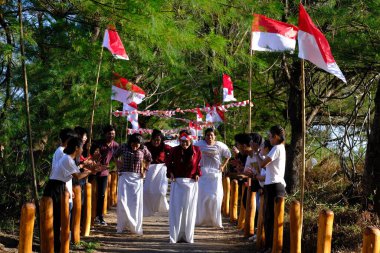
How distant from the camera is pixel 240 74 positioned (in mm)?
21344

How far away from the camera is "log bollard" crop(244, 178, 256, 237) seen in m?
11.7

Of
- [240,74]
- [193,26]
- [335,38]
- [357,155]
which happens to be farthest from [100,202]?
[240,74]

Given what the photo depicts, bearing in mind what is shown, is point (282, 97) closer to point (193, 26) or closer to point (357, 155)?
point (357, 155)

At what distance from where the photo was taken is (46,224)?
309 inches

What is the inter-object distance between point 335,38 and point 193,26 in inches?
113

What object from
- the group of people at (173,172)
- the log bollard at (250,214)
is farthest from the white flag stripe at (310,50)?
the log bollard at (250,214)

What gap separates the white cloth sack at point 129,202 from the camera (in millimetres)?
12039

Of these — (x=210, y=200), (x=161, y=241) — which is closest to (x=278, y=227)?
(x=161, y=241)

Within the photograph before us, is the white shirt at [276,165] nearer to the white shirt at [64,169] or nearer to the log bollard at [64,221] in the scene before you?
the white shirt at [64,169]

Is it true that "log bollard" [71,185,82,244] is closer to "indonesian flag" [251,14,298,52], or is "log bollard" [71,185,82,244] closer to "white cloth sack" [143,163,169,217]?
"indonesian flag" [251,14,298,52]

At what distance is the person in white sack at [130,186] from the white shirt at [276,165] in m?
3.40

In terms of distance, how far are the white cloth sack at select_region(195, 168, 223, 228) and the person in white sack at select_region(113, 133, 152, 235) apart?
61.7 inches

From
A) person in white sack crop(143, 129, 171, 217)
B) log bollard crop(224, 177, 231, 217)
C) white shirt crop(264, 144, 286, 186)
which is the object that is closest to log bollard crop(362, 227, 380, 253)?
white shirt crop(264, 144, 286, 186)

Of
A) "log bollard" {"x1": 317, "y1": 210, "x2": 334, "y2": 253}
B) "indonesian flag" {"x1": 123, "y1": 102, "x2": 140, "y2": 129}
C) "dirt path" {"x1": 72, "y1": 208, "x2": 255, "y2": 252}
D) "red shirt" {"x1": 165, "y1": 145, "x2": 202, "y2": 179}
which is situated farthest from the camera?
"indonesian flag" {"x1": 123, "y1": 102, "x2": 140, "y2": 129}
